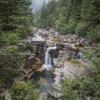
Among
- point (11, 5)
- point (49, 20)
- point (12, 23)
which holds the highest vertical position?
point (11, 5)

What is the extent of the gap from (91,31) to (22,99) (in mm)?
25260

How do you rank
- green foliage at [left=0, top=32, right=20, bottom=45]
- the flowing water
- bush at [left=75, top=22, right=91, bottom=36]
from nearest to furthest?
the flowing water, green foliage at [left=0, top=32, right=20, bottom=45], bush at [left=75, top=22, right=91, bottom=36]

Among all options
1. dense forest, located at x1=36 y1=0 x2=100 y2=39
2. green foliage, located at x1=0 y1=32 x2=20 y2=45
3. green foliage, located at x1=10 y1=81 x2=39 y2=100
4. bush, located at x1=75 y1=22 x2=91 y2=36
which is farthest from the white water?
green foliage, located at x1=10 y1=81 x2=39 y2=100

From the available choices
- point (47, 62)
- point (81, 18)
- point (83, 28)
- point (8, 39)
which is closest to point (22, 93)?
point (8, 39)

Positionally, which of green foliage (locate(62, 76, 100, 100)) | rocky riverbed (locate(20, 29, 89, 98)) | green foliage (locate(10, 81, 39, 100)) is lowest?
rocky riverbed (locate(20, 29, 89, 98))

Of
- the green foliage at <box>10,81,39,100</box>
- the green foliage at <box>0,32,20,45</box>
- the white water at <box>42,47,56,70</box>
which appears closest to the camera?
the green foliage at <box>10,81,39,100</box>

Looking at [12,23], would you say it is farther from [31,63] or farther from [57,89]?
[57,89]

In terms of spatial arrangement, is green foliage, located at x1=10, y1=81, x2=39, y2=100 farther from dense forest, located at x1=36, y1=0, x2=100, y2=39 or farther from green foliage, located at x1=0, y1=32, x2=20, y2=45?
dense forest, located at x1=36, y1=0, x2=100, y2=39

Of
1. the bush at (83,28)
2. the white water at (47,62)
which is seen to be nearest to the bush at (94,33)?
the bush at (83,28)

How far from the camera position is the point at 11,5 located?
28281 mm

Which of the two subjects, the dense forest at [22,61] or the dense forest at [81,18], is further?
the dense forest at [81,18]

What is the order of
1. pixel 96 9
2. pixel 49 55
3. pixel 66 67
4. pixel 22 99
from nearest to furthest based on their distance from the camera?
1. pixel 22 99
2. pixel 66 67
3. pixel 49 55
4. pixel 96 9

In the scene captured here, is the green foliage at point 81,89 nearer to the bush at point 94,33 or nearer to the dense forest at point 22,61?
the dense forest at point 22,61

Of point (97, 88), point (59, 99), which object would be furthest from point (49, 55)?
point (97, 88)
